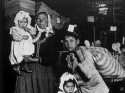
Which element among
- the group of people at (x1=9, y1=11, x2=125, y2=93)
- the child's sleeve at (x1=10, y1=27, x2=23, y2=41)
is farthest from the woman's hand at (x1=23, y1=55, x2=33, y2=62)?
the child's sleeve at (x1=10, y1=27, x2=23, y2=41)

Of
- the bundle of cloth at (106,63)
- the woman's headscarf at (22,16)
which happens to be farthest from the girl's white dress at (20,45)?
the bundle of cloth at (106,63)

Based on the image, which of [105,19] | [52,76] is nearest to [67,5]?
[105,19]

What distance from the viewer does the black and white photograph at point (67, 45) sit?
2.75m

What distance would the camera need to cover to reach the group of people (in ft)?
9.02

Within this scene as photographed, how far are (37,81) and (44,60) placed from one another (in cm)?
23

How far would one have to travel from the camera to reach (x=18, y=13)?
2.78 meters

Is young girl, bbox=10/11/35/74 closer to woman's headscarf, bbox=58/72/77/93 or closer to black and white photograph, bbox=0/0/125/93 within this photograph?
Answer: black and white photograph, bbox=0/0/125/93

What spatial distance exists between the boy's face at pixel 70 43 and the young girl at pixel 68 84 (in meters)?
0.27

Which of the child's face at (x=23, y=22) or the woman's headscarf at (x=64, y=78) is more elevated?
Result: the child's face at (x=23, y=22)

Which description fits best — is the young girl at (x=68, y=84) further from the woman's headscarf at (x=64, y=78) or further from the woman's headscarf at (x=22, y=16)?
the woman's headscarf at (x=22, y=16)

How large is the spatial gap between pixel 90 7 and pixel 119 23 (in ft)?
1.10

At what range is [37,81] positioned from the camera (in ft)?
9.16

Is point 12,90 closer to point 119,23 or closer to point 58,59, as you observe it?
point 58,59

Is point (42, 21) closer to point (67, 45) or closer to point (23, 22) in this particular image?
point (23, 22)
